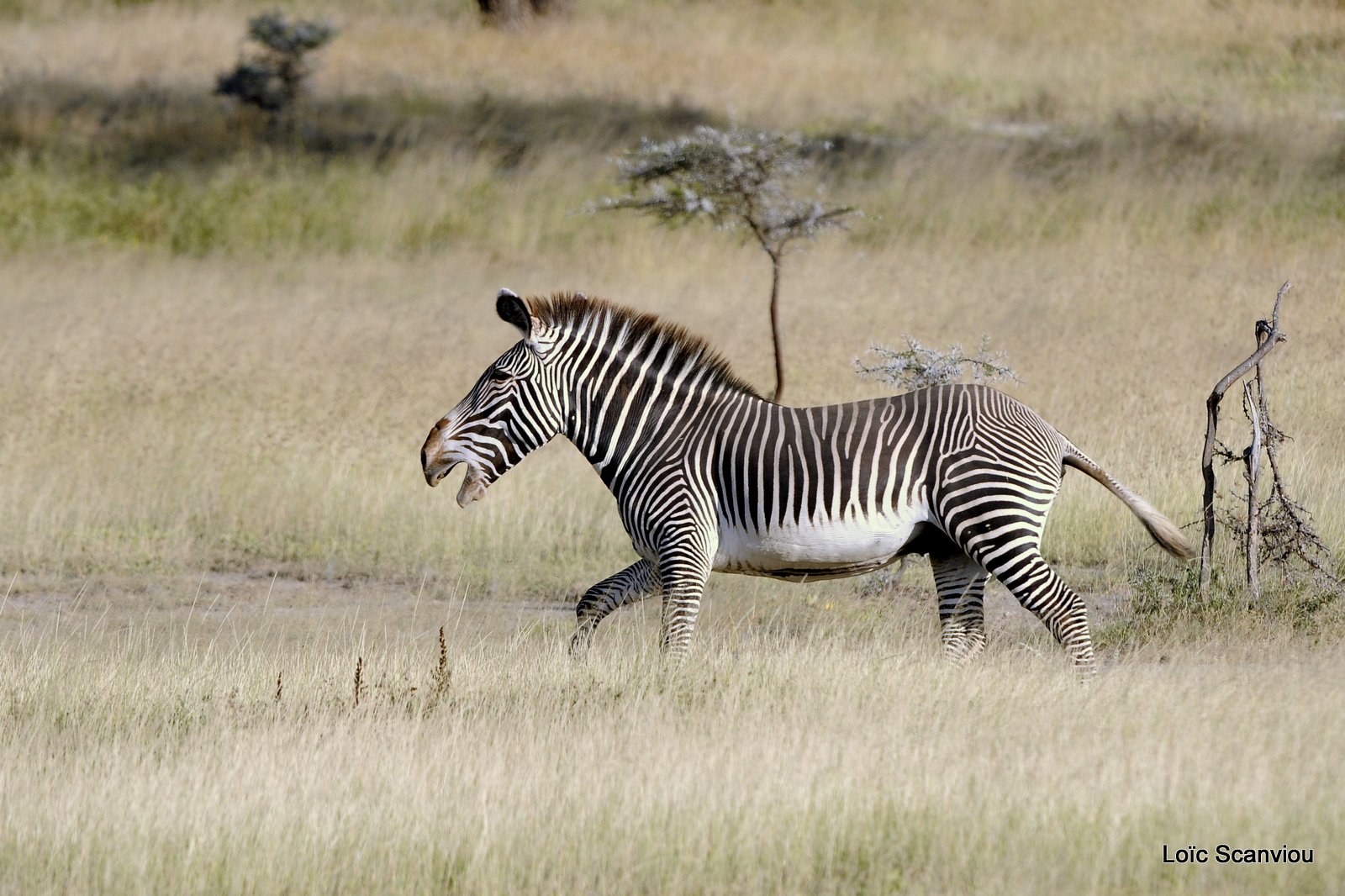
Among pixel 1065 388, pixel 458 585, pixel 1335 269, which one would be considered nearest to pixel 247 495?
pixel 458 585

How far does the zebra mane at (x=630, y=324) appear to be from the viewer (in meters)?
7.84

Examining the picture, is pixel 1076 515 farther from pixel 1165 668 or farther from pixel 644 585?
pixel 644 585

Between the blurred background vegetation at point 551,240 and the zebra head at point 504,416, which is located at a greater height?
the blurred background vegetation at point 551,240

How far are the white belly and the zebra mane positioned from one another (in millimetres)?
836

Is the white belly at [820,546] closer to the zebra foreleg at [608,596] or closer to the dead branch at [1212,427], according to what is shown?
the zebra foreleg at [608,596]

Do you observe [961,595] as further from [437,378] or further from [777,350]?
[437,378]

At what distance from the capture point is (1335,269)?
1688cm

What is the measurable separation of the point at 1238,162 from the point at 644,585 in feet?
54.0

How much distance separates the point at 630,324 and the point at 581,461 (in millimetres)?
5398

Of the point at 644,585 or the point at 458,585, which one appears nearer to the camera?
the point at 644,585

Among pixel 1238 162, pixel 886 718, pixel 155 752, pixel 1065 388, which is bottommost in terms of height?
pixel 155 752

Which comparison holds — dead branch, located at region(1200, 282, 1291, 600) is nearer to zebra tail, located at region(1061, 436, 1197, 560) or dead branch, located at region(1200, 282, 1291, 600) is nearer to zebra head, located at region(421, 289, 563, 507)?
zebra tail, located at region(1061, 436, 1197, 560)

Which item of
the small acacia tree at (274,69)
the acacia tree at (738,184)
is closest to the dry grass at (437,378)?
the acacia tree at (738,184)

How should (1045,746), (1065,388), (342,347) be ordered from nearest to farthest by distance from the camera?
(1045,746), (1065,388), (342,347)
